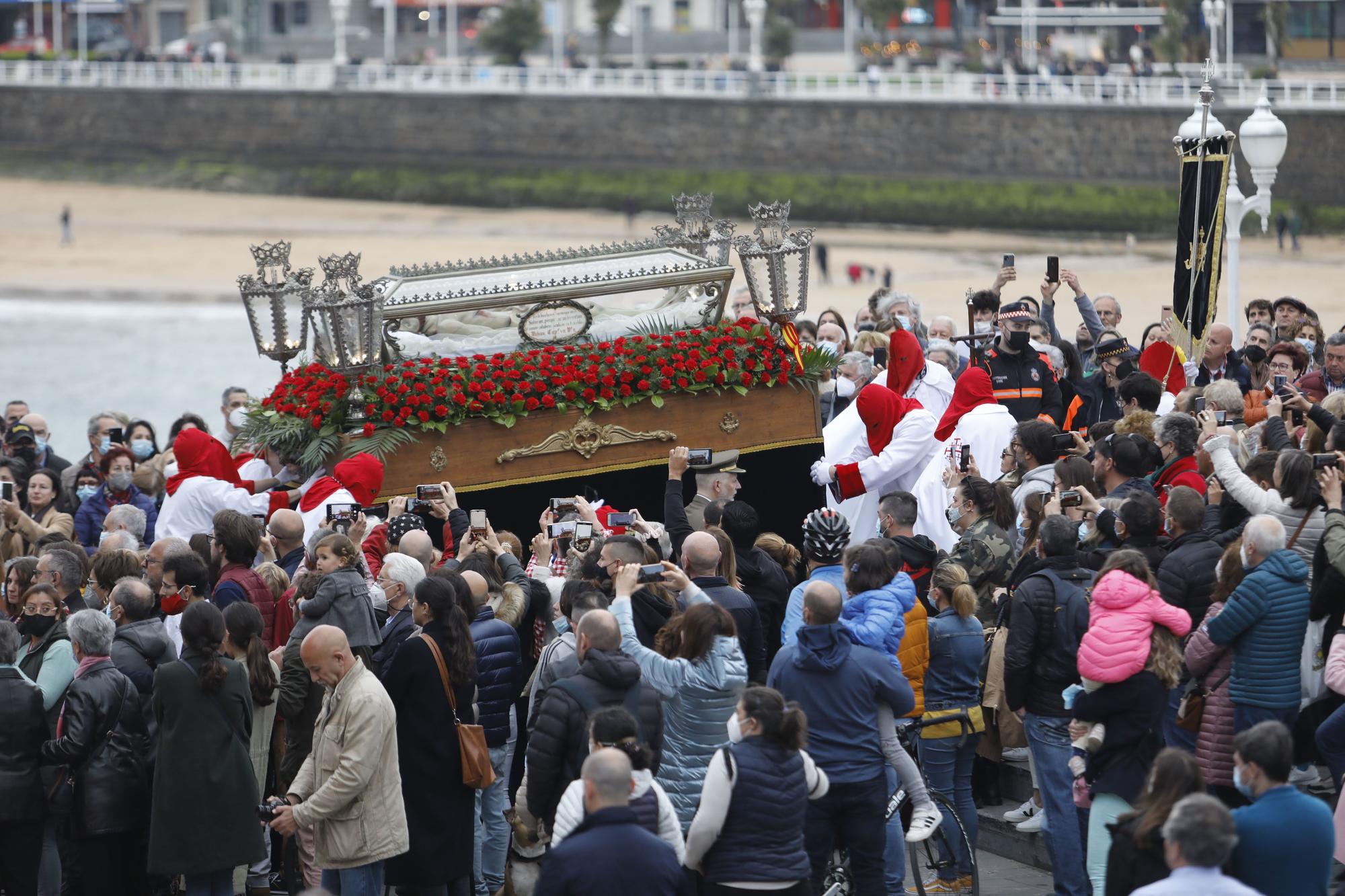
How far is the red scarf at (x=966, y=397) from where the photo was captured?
33.2 feet

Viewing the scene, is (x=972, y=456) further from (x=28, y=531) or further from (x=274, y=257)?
(x=28, y=531)

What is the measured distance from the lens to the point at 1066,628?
275 inches

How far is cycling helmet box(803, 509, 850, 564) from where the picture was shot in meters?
7.20

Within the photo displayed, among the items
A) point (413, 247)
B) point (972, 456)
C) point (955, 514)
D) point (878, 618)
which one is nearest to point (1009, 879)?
point (955, 514)

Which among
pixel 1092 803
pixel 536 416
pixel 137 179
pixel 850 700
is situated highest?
pixel 137 179

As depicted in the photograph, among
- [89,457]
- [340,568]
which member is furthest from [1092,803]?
[89,457]

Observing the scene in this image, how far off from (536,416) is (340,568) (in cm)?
361

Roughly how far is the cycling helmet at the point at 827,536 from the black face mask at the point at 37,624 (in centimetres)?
284

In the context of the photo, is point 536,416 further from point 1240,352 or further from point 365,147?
point 365,147

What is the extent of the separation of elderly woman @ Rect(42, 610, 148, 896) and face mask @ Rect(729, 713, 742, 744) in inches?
92.4

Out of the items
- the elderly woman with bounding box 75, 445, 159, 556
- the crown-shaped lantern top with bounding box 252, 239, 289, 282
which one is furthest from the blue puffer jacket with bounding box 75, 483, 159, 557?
the crown-shaped lantern top with bounding box 252, 239, 289, 282

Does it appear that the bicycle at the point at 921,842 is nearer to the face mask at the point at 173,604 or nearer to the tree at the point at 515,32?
the face mask at the point at 173,604

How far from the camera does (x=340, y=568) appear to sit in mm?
7219

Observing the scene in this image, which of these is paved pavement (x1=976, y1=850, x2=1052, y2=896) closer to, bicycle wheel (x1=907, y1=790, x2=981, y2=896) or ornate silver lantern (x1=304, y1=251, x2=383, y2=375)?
bicycle wheel (x1=907, y1=790, x2=981, y2=896)
